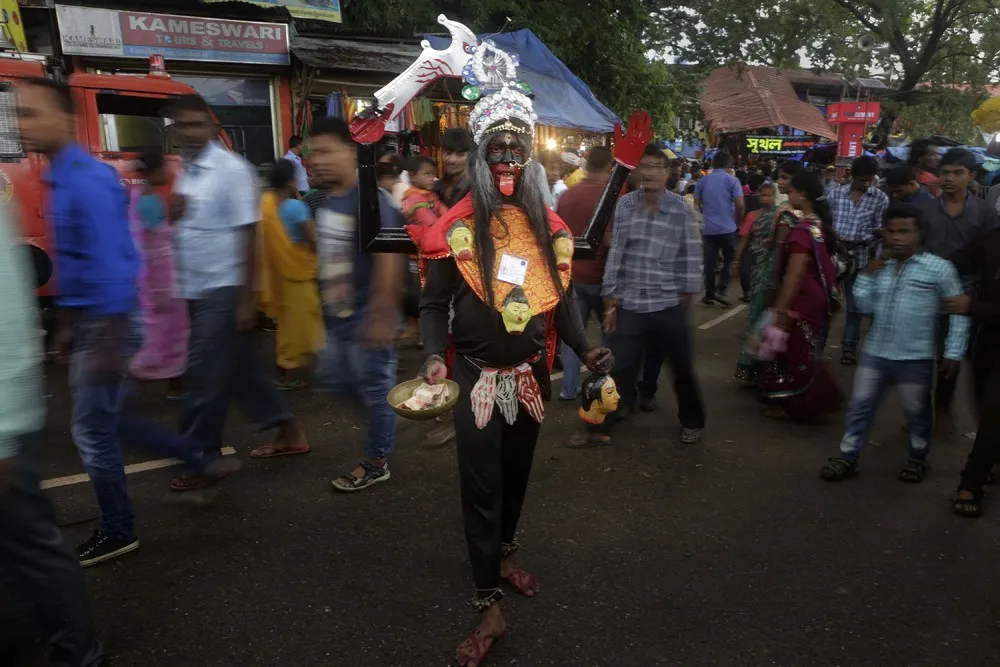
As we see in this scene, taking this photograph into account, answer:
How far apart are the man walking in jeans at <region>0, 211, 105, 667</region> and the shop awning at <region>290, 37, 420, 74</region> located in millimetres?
10805

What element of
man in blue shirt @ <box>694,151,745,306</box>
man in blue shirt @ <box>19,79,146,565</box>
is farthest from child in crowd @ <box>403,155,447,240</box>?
man in blue shirt @ <box>694,151,745,306</box>

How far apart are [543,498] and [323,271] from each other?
5.60 ft

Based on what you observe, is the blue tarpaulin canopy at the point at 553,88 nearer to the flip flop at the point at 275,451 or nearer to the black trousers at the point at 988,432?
the flip flop at the point at 275,451

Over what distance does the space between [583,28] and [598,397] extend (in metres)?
12.8

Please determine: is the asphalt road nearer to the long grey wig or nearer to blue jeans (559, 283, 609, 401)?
blue jeans (559, 283, 609, 401)

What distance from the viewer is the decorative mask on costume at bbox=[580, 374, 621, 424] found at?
270 cm

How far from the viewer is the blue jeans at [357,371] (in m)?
3.90

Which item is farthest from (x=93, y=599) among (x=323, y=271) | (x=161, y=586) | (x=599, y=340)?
(x=599, y=340)

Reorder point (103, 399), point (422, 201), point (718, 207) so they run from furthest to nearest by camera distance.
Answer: point (718, 207), point (422, 201), point (103, 399)

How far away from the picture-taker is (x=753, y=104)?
23172 mm

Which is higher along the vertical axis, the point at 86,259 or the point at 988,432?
the point at 86,259

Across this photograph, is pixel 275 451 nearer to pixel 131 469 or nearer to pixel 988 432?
pixel 131 469

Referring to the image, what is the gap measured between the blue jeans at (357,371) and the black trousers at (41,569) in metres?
1.80

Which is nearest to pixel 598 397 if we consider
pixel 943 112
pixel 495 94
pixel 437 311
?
pixel 437 311
